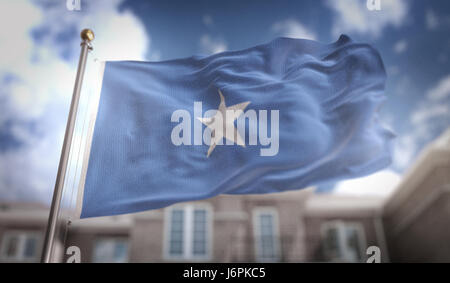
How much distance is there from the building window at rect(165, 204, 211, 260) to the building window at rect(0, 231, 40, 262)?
505 centimetres

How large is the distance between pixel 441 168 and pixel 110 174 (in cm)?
1246

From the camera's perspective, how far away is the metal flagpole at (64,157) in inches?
304

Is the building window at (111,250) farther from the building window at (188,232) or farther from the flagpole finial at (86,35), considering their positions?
the flagpole finial at (86,35)

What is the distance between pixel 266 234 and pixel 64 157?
14225 mm

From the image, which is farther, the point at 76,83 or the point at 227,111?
the point at 227,111

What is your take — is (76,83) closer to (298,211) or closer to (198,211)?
(198,211)

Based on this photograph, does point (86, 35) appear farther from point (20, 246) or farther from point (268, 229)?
point (20, 246)

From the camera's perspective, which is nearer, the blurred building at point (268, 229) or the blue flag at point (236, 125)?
the blue flag at point (236, 125)

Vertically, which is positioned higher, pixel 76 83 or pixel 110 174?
pixel 76 83

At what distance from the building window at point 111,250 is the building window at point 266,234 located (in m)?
4.80

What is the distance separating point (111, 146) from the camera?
9.23 metres

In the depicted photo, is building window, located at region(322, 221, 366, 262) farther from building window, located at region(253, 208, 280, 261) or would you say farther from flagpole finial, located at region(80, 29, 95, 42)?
flagpole finial, located at region(80, 29, 95, 42)

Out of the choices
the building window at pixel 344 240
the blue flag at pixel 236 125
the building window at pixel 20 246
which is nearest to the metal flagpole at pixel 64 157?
the blue flag at pixel 236 125
